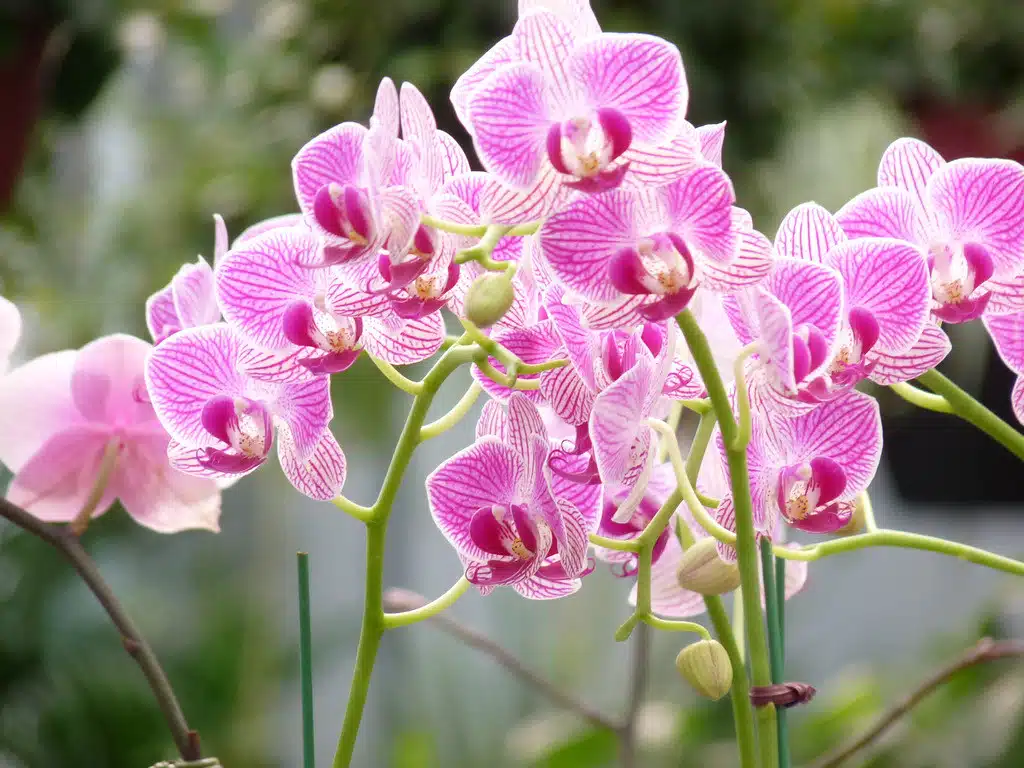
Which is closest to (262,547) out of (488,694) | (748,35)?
(488,694)

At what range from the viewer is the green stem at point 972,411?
0.30 metres

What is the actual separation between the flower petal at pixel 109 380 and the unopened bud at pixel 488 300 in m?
0.16

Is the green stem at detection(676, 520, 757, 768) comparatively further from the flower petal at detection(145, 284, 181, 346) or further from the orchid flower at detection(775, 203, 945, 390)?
the flower petal at detection(145, 284, 181, 346)

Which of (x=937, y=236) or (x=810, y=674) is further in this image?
(x=810, y=674)

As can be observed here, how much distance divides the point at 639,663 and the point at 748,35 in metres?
1.00

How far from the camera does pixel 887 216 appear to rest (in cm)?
31

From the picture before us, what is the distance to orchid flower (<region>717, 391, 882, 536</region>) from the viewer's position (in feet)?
0.96

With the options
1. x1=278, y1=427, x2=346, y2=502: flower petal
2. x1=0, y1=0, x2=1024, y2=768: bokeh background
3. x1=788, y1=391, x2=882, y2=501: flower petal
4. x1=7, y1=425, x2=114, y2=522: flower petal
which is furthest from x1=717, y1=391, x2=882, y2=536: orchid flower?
x1=0, y1=0, x2=1024, y2=768: bokeh background

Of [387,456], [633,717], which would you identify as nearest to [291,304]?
[633,717]

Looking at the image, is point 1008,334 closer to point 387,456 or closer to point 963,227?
point 963,227

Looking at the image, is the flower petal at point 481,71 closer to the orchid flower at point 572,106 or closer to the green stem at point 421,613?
the orchid flower at point 572,106

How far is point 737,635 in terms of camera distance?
0.37m

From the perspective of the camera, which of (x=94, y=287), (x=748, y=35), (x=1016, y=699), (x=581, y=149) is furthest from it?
(x=94, y=287)

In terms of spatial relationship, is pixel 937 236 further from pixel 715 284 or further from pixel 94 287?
pixel 94 287
